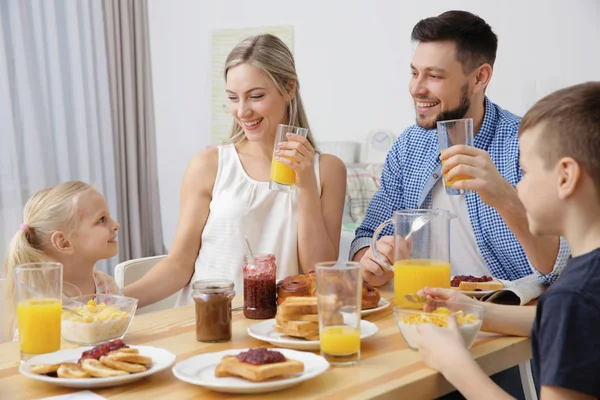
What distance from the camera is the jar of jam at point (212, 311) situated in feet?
4.91

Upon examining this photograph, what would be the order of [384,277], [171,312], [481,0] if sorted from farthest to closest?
[481,0] < [384,277] < [171,312]

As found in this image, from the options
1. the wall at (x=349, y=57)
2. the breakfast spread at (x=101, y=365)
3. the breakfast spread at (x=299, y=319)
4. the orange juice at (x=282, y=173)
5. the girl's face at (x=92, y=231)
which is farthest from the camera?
the wall at (x=349, y=57)

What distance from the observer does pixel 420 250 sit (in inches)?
63.8

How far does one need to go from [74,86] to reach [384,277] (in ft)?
10.2

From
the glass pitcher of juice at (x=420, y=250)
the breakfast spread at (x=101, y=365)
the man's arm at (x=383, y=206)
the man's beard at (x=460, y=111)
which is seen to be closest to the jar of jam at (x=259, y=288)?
the glass pitcher of juice at (x=420, y=250)

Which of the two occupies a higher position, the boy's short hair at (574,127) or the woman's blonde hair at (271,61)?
the woman's blonde hair at (271,61)

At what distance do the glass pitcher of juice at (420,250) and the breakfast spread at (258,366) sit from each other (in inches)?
17.7

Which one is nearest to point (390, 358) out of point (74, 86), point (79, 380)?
point (79, 380)

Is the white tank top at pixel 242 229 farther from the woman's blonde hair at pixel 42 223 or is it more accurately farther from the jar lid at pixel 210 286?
the jar lid at pixel 210 286

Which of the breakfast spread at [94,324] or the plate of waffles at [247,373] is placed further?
the breakfast spread at [94,324]

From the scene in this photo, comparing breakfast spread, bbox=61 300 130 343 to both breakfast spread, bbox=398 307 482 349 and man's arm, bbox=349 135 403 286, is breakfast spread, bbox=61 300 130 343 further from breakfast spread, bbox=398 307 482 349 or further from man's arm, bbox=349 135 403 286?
man's arm, bbox=349 135 403 286

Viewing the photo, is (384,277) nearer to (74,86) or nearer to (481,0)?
(481,0)

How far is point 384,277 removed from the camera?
1.99m

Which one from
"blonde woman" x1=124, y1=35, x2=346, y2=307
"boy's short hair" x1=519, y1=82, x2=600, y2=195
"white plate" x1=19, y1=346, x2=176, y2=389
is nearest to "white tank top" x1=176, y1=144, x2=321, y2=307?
"blonde woman" x1=124, y1=35, x2=346, y2=307
